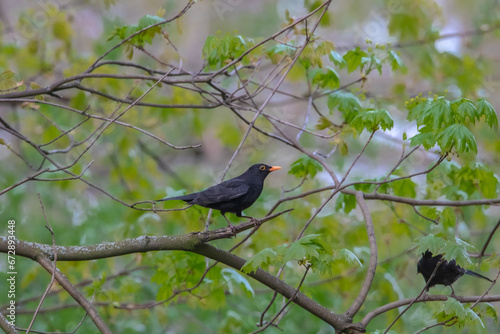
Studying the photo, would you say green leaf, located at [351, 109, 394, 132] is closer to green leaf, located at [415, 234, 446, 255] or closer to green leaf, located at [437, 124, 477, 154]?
green leaf, located at [437, 124, 477, 154]

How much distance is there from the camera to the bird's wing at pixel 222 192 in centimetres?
344

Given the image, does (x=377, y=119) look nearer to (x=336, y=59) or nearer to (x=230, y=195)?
(x=336, y=59)

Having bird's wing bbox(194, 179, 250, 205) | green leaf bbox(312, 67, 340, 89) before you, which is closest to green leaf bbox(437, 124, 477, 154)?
green leaf bbox(312, 67, 340, 89)

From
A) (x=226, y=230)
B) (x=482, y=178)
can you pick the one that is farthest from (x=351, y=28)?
(x=226, y=230)

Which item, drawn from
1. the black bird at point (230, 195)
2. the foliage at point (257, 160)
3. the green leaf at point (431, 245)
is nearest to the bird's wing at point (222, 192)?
the black bird at point (230, 195)

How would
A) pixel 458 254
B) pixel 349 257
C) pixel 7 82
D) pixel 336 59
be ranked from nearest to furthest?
pixel 458 254, pixel 349 257, pixel 7 82, pixel 336 59

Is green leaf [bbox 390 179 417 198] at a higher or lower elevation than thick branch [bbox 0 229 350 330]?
higher

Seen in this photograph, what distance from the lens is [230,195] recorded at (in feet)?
A: 11.6

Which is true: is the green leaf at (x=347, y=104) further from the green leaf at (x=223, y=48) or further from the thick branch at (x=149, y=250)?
the thick branch at (x=149, y=250)

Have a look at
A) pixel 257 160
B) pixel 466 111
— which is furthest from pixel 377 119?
pixel 257 160

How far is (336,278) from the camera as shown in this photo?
4922 millimetres

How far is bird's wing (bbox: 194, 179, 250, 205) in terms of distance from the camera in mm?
3441

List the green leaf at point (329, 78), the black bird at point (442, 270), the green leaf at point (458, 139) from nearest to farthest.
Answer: the green leaf at point (458, 139) → the black bird at point (442, 270) → the green leaf at point (329, 78)

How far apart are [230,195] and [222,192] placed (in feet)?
0.20
